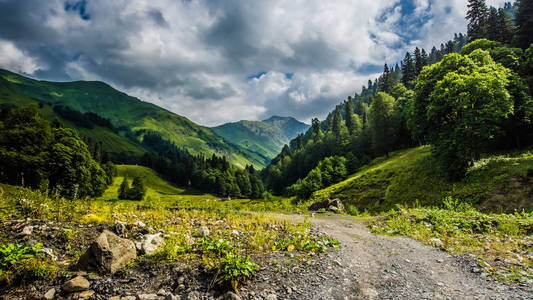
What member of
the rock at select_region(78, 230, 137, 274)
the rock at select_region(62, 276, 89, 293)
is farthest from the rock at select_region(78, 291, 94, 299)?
the rock at select_region(78, 230, 137, 274)

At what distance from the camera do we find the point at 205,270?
605cm

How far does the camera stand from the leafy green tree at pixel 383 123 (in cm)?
6308

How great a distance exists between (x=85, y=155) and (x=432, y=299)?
56.3 m

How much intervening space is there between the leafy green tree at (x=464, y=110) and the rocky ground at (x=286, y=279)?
19.6 m

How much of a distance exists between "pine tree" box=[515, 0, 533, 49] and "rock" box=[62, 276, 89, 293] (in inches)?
2944

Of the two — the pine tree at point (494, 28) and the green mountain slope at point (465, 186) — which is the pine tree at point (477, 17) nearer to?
the pine tree at point (494, 28)

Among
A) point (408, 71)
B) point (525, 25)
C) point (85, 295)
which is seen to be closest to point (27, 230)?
point (85, 295)

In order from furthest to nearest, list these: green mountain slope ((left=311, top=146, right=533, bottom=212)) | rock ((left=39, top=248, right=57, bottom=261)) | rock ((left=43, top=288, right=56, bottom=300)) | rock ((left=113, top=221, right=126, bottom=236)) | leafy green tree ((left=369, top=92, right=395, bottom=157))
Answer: leafy green tree ((left=369, top=92, right=395, bottom=157)), green mountain slope ((left=311, top=146, right=533, bottom=212)), rock ((left=113, top=221, right=126, bottom=236)), rock ((left=39, top=248, right=57, bottom=261)), rock ((left=43, top=288, right=56, bottom=300))

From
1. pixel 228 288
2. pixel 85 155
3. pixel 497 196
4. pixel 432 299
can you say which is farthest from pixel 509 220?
pixel 85 155

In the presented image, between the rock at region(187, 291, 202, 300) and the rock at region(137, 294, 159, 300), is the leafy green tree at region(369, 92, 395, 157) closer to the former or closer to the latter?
the rock at region(187, 291, 202, 300)

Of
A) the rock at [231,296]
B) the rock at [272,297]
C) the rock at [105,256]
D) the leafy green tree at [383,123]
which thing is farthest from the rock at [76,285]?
the leafy green tree at [383,123]

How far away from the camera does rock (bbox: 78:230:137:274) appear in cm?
590

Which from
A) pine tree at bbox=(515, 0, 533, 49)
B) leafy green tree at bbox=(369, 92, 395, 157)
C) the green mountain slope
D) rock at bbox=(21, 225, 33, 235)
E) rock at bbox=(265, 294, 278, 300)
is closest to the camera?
rock at bbox=(265, 294, 278, 300)

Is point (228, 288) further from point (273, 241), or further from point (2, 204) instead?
point (2, 204)
